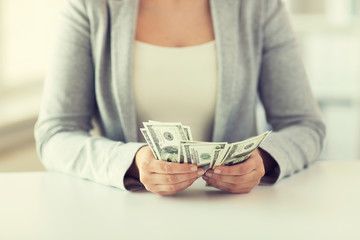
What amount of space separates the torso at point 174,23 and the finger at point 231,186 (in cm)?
58

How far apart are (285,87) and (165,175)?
0.61m

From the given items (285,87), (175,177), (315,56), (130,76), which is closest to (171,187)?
(175,177)

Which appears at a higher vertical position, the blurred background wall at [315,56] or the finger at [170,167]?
the finger at [170,167]

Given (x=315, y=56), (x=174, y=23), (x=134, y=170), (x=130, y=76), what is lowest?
(x=315, y=56)

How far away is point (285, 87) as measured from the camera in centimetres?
154

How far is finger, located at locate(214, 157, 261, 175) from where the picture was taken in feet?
Result: 3.62

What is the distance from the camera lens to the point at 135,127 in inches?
59.7

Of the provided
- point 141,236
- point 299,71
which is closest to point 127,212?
point 141,236

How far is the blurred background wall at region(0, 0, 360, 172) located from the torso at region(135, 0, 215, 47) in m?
1.41

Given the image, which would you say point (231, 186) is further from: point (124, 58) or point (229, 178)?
point (124, 58)

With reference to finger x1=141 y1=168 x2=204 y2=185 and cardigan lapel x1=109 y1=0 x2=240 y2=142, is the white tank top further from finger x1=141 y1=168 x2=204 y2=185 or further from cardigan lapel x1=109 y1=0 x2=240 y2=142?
finger x1=141 y1=168 x2=204 y2=185

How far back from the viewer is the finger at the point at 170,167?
1.08m

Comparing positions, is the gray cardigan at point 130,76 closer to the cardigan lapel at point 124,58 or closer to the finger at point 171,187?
the cardigan lapel at point 124,58

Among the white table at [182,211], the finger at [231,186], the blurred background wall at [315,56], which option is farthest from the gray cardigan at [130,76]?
the blurred background wall at [315,56]
